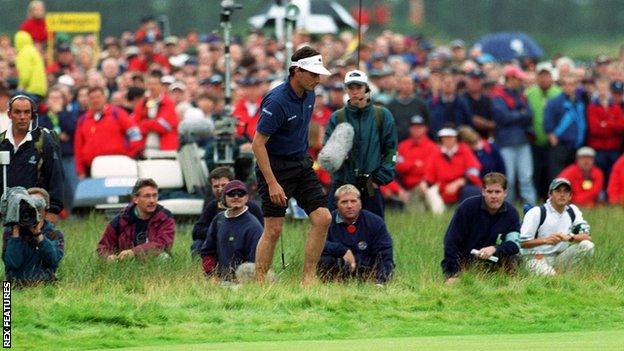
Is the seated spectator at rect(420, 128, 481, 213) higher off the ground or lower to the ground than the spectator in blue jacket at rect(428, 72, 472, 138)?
lower

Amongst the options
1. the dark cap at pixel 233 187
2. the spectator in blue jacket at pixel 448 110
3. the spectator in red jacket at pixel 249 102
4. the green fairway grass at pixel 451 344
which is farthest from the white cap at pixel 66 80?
the green fairway grass at pixel 451 344

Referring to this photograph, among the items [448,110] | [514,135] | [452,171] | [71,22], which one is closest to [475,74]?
[448,110]

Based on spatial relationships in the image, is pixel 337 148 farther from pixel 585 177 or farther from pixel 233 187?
pixel 585 177

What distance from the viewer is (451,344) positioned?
1298 cm

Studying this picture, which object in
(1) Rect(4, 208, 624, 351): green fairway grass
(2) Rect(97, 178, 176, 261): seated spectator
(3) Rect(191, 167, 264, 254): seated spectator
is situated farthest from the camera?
(3) Rect(191, 167, 264, 254): seated spectator

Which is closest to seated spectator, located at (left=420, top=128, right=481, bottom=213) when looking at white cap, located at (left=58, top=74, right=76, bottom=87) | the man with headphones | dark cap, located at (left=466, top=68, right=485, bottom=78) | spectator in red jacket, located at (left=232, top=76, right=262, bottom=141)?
dark cap, located at (left=466, top=68, right=485, bottom=78)

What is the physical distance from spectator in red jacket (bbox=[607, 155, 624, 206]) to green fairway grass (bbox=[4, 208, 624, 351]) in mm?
7783

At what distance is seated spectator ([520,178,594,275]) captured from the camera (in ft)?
55.4

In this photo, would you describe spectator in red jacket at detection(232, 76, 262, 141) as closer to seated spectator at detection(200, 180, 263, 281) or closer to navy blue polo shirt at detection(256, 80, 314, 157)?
seated spectator at detection(200, 180, 263, 281)

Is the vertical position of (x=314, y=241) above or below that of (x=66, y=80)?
below

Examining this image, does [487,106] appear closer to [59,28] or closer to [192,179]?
[192,179]

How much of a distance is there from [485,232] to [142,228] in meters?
3.22

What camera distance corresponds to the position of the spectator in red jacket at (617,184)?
2475 centimetres

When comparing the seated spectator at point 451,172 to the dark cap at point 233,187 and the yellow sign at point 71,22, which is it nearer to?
the dark cap at point 233,187
